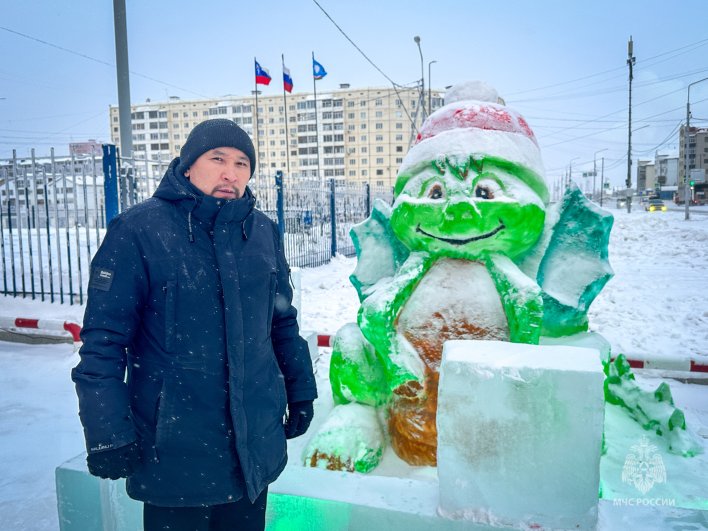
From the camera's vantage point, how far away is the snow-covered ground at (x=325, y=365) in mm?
2934

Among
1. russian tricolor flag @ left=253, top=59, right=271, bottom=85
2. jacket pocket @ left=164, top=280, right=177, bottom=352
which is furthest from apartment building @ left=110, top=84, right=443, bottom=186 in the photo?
jacket pocket @ left=164, top=280, right=177, bottom=352

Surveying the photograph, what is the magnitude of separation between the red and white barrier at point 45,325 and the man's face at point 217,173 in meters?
4.40

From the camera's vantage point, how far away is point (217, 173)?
171 centimetres

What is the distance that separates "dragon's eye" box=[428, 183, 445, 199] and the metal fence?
418 centimetres

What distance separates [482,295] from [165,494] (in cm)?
184

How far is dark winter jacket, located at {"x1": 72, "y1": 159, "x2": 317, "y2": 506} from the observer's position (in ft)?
4.76

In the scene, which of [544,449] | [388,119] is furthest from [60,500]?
[388,119]

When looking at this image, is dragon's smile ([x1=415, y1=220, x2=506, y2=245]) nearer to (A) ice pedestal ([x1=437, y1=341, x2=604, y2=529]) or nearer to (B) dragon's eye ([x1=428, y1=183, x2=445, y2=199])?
(B) dragon's eye ([x1=428, y1=183, x2=445, y2=199])

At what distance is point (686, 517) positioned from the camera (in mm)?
1602

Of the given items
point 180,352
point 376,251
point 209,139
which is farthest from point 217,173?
point 376,251

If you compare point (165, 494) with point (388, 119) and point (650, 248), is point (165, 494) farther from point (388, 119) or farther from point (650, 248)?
point (388, 119)

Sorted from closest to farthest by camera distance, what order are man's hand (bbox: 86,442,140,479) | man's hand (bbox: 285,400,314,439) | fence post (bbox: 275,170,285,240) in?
1. man's hand (bbox: 86,442,140,479)
2. man's hand (bbox: 285,400,314,439)
3. fence post (bbox: 275,170,285,240)

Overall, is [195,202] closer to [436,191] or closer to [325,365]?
[436,191]

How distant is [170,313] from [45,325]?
504 cm
